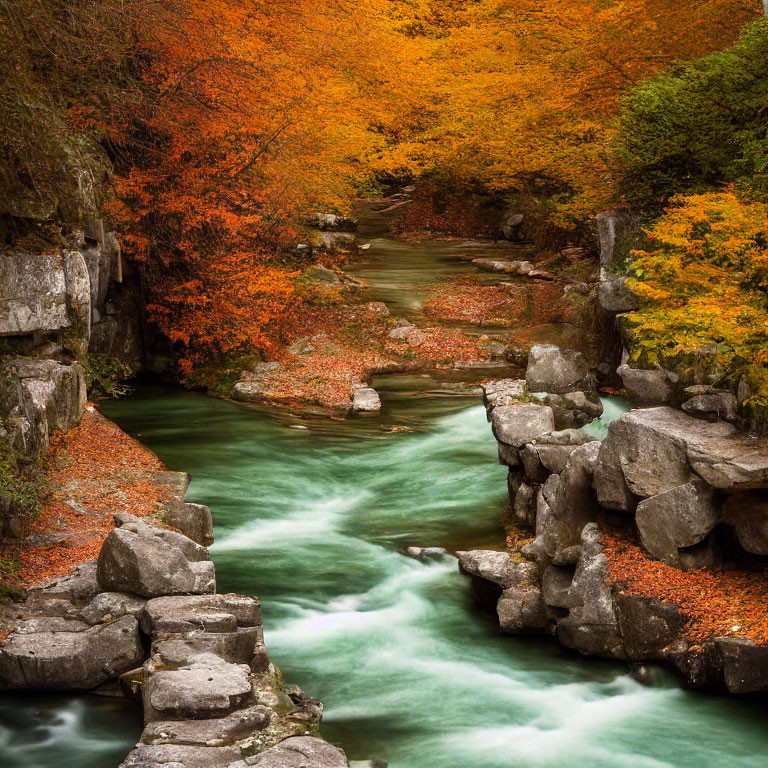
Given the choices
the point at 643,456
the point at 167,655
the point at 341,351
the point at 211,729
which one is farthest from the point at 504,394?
the point at 211,729

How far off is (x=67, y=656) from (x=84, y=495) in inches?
142

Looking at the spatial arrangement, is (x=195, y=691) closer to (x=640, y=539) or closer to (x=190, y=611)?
(x=190, y=611)

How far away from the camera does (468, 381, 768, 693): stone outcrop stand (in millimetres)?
7949

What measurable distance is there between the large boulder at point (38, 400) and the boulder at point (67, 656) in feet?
10.8

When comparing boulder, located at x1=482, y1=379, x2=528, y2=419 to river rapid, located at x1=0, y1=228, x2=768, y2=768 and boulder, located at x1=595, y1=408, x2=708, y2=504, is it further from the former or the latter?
boulder, located at x1=595, y1=408, x2=708, y2=504

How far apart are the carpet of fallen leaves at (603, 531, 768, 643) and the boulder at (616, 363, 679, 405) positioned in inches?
211

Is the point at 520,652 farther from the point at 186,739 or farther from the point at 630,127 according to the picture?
the point at 630,127

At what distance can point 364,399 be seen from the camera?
55.5 ft

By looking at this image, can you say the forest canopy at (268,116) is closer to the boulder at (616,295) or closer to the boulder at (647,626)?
the boulder at (616,295)

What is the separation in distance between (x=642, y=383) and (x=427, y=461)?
140 inches

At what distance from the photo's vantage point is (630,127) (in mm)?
14383

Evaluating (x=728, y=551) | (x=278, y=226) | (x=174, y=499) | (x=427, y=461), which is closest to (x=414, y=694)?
(x=728, y=551)

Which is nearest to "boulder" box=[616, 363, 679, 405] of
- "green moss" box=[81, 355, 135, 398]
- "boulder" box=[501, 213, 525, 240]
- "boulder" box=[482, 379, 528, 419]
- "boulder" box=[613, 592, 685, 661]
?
"boulder" box=[482, 379, 528, 419]

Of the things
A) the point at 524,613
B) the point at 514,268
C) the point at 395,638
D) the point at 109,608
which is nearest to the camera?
the point at 109,608
